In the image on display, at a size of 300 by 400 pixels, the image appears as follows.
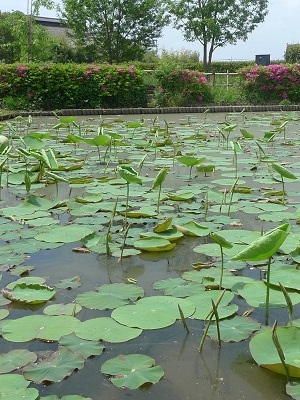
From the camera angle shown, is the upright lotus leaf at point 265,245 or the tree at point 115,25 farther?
the tree at point 115,25

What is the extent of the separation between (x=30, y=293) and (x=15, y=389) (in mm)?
618

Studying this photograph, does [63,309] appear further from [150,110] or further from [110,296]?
[150,110]

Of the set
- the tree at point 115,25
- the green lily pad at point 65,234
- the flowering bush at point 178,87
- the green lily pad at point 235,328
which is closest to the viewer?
the green lily pad at point 235,328

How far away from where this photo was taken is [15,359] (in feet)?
4.55

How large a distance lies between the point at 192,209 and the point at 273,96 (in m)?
10.9

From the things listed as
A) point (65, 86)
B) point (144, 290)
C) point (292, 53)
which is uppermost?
point (292, 53)

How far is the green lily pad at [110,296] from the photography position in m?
1.73

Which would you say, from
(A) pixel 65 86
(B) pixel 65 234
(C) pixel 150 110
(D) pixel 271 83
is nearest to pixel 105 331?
(B) pixel 65 234

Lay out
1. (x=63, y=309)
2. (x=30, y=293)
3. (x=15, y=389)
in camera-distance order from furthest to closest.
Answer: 1. (x=30, y=293)
2. (x=63, y=309)
3. (x=15, y=389)

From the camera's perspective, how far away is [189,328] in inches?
62.7

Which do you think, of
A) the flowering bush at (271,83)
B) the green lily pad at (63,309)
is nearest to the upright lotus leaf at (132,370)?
the green lily pad at (63,309)

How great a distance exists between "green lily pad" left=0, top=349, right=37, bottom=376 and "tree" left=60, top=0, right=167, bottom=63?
21.4m

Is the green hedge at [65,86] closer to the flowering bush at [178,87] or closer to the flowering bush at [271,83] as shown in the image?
the flowering bush at [178,87]

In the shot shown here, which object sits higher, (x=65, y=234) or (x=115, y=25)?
(x=115, y=25)
